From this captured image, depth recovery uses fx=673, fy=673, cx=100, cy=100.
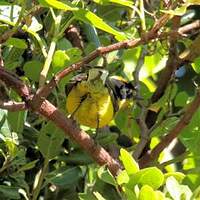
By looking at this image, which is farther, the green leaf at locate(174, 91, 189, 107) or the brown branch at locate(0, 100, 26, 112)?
the green leaf at locate(174, 91, 189, 107)

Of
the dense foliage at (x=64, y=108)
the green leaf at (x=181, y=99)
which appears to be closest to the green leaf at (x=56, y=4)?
the dense foliage at (x=64, y=108)

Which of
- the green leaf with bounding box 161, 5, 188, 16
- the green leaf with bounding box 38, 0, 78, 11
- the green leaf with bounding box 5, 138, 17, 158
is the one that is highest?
the green leaf with bounding box 161, 5, 188, 16

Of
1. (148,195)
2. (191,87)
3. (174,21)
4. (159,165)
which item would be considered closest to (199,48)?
(174,21)

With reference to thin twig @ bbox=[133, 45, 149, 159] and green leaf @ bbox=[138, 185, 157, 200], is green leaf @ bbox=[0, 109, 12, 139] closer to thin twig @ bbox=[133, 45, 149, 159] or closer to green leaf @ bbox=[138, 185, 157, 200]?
Result: thin twig @ bbox=[133, 45, 149, 159]

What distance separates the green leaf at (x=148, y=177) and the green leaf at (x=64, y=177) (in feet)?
0.86

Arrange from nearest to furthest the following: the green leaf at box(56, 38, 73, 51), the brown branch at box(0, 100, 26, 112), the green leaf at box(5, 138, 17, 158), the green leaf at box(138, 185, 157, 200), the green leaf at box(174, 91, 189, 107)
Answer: the green leaf at box(138, 185, 157, 200) → the brown branch at box(0, 100, 26, 112) → the green leaf at box(5, 138, 17, 158) → the green leaf at box(56, 38, 73, 51) → the green leaf at box(174, 91, 189, 107)

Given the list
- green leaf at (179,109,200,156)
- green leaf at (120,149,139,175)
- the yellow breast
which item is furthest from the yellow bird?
green leaf at (120,149,139,175)

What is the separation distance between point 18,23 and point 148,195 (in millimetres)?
242

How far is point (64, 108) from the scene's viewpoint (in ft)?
3.33

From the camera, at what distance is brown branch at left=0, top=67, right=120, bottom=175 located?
2.59 feet

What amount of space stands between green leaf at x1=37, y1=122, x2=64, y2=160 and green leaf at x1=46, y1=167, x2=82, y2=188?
0.09ft

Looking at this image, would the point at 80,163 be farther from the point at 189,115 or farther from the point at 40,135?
the point at 189,115

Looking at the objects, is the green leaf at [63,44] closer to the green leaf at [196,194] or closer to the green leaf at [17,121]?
the green leaf at [17,121]

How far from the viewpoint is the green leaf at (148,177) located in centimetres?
71
